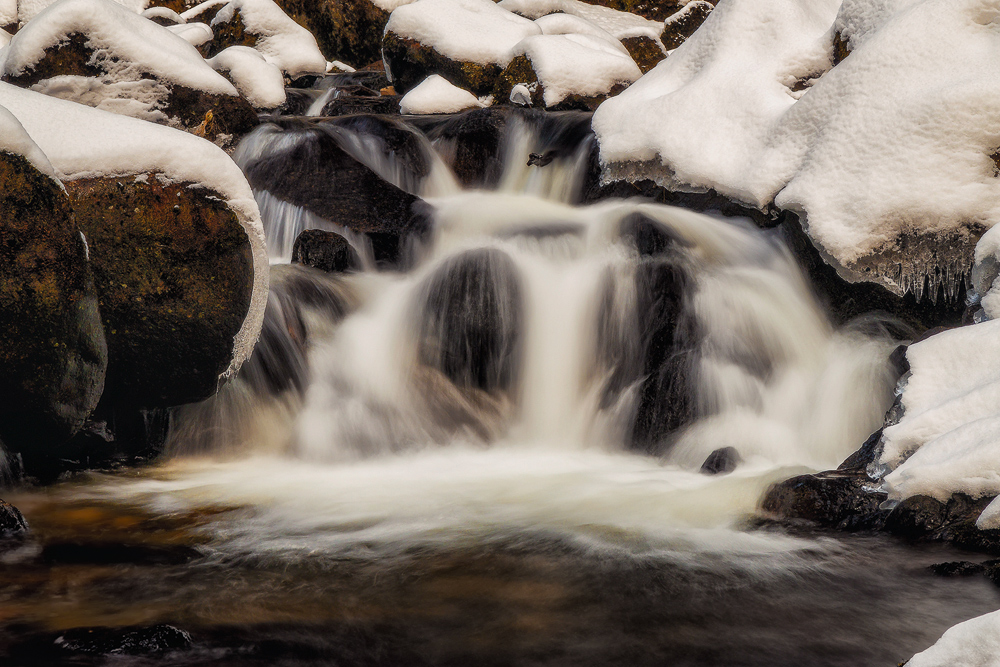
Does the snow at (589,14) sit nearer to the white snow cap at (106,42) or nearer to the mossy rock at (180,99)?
→ the mossy rock at (180,99)

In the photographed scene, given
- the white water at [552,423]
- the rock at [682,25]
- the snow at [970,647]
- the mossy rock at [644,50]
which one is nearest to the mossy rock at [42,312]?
the white water at [552,423]

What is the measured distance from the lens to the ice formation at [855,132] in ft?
13.9

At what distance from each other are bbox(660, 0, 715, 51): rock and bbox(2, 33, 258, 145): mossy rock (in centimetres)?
943

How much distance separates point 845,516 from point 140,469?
3.47 metres

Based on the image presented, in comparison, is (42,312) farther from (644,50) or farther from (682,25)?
(682,25)

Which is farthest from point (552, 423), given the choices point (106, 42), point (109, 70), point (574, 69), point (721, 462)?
point (574, 69)

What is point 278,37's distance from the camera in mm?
13117

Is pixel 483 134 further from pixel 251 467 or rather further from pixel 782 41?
pixel 251 467

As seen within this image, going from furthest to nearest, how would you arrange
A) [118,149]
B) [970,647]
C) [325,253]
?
[325,253] < [118,149] < [970,647]

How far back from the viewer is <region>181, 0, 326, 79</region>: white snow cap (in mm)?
12562

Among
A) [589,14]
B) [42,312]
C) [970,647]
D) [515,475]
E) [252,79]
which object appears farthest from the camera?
[589,14]

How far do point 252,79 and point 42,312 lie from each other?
304 inches

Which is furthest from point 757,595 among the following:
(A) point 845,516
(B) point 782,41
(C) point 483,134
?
(C) point 483,134

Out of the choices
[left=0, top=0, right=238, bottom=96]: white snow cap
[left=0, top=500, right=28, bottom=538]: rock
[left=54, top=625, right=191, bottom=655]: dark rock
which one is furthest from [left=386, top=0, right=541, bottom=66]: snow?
[left=54, top=625, right=191, bottom=655]: dark rock
